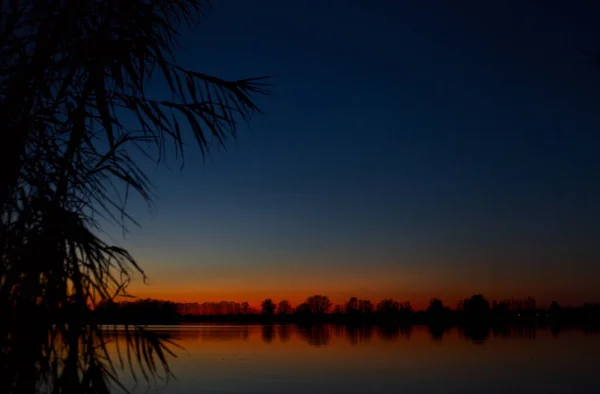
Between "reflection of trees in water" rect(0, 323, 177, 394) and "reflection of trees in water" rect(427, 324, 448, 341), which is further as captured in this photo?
"reflection of trees in water" rect(427, 324, 448, 341)

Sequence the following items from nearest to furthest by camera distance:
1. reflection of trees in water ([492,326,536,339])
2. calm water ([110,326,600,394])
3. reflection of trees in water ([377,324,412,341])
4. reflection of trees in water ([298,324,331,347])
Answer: calm water ([110,326,600,394]) → reflection of trees in water ([298,324,331,347]) → reflection of trees in water ([377,324,412,341]) → reflection of trees in water ([492,326,536,339])

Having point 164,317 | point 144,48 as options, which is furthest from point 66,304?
point 144,48

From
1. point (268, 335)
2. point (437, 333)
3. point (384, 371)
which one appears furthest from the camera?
point (437, 333)

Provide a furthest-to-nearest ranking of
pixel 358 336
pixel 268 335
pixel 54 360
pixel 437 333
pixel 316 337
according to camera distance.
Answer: pixel 437 333, pixel 268 335, pixel 358 336, pixel 316 337, pixel 54 360

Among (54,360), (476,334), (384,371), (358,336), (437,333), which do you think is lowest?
(437,333)

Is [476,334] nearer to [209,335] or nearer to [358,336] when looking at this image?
[358,336]

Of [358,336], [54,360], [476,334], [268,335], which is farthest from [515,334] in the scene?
[54,360]

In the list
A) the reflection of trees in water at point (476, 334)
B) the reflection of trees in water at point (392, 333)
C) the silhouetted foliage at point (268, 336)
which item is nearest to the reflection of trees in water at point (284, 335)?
the silhouetted foliage at point (268, 336)

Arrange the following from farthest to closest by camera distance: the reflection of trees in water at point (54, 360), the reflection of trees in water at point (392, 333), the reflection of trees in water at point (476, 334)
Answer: the reflection of trees in water at point (392, 333), the reflection of trees in water at point (476, 334), the reflection of trees in water at point (54, 360)

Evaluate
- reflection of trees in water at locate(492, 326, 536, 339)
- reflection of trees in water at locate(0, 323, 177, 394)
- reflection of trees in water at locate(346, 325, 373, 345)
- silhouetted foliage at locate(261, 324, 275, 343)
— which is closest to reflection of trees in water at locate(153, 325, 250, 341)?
silhouetted foliage at locate(261, 324, 275, 343)

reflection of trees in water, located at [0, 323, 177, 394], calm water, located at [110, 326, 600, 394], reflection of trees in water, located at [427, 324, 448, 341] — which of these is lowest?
reflection of trees in water, located at [427, 324, 448, 341]

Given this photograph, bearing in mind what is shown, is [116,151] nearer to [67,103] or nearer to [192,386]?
[67,103]

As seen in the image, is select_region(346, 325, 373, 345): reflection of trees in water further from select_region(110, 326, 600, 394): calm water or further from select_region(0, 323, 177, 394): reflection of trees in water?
select_region(0, 323, 177, 394): reflection of trees in water

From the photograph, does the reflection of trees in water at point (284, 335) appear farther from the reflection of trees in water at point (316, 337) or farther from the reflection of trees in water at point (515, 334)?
the reflection of trees in water at point (515, 334)
